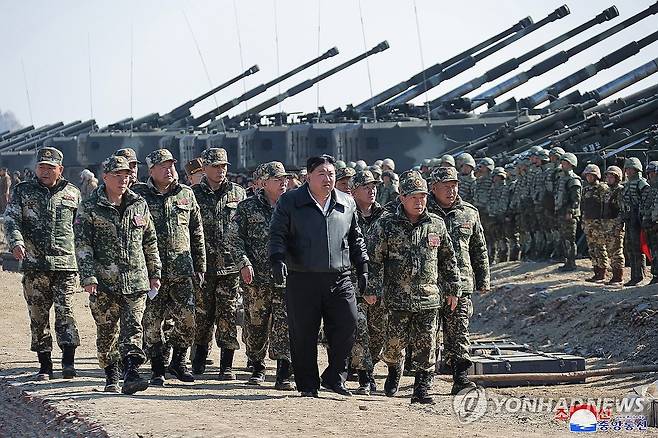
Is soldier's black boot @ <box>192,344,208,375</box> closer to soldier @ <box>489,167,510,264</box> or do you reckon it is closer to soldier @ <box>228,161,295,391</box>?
soldier @ <box>228,161,295,391</box>

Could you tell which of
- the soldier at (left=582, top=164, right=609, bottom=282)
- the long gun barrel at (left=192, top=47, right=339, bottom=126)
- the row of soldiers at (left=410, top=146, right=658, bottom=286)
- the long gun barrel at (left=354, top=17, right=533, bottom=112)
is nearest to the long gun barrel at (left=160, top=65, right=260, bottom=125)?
the long gun barrel at (left=192, top=47, right=339, bottom=126)

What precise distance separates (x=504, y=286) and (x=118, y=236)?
1109cm

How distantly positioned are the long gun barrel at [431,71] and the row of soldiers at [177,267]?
30114 millimetres

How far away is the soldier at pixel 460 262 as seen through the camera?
11.2m

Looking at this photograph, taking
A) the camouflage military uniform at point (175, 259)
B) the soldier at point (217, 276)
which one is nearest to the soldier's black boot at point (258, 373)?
the soldier at point (217, 276)

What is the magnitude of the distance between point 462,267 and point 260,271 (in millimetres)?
1770

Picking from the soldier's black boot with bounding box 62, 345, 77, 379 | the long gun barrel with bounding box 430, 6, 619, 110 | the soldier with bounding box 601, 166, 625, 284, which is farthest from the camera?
the long gun barrel with bounding box 430, 6, 619, 110

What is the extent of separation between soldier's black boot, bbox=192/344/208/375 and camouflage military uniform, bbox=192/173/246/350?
6cm

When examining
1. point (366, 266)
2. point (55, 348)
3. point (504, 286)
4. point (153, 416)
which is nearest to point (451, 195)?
point (366, 266)

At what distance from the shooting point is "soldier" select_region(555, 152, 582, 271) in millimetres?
21094

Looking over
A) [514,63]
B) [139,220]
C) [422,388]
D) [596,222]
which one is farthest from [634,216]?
[514,63]

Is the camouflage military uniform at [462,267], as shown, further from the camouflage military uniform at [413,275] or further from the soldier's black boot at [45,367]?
the soldier's black boot at [45,367]

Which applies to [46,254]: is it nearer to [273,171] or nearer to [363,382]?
[273,171]

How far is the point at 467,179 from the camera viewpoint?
81.7 feet
